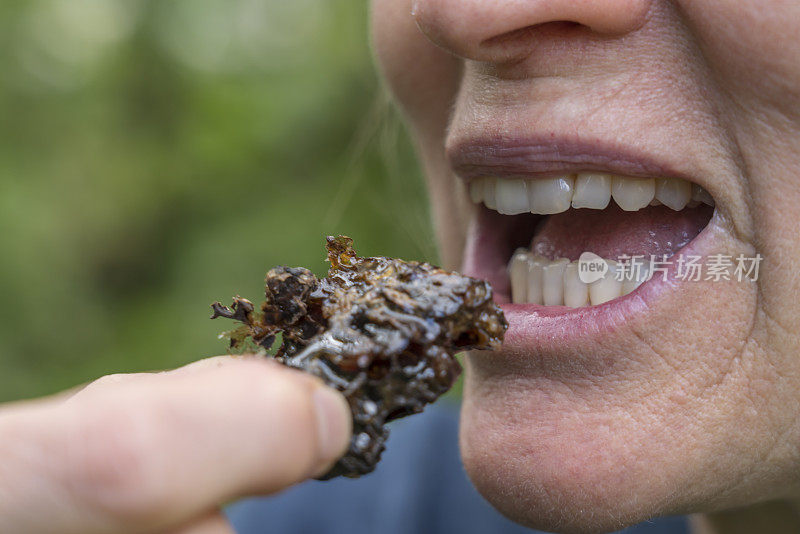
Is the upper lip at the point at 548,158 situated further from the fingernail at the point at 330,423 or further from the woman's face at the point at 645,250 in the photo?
the fingernail at the point at 330,423

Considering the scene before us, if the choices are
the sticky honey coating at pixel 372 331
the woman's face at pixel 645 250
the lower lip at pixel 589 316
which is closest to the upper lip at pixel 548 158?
the woman's face at pixel 645 250

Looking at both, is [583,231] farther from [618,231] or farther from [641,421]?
[641,421]

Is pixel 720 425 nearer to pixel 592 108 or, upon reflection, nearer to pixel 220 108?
pixel 592 108

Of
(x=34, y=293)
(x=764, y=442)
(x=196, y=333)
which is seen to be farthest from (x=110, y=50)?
(x=764, y=442)

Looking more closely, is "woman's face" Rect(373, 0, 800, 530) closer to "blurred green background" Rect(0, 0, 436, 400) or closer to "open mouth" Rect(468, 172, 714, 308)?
"open mouth" Rect(468, 172, 714, 308)

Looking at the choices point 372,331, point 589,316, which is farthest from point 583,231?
point 372,331

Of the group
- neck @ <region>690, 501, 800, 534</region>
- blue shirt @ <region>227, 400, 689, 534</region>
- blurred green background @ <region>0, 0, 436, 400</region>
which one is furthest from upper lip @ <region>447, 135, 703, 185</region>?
blurred green background @ <region>0, 0, 436, 400</region>
